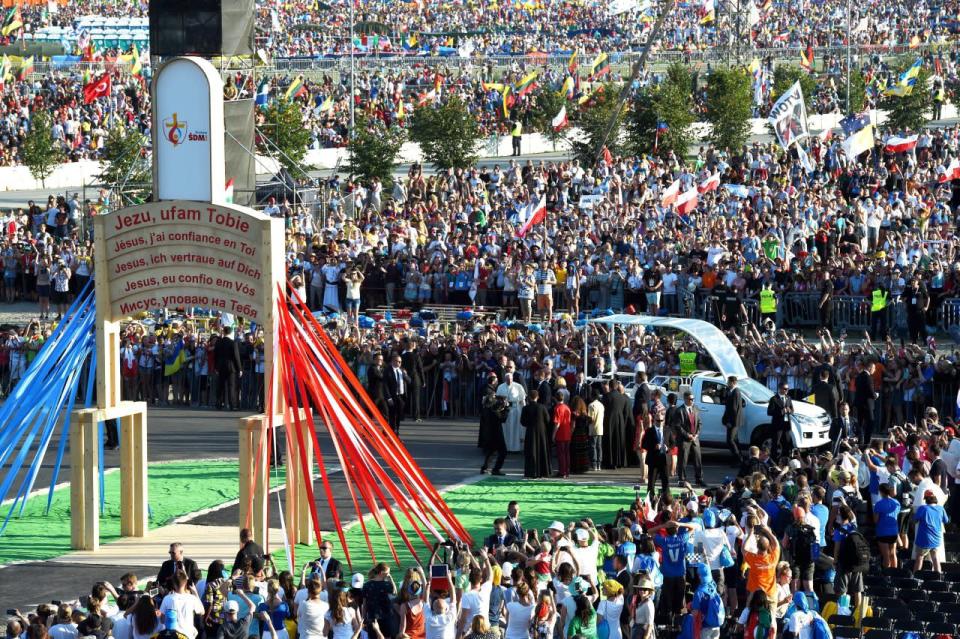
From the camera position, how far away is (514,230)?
38.3 m

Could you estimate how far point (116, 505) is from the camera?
2377cm

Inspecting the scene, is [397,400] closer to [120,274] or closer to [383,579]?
[120,274]

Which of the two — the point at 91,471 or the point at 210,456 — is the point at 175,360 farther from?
the point at 91,471

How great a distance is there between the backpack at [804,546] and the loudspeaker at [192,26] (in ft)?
75.1

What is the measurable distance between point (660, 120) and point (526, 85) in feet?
36.9

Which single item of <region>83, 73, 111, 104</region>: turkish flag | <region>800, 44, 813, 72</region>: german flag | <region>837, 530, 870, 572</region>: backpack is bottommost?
<region>837, 530, 870, 572</region>: backpack

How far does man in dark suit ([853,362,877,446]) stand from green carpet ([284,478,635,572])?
4.24 metres

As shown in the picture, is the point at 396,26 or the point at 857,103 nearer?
the point at 857,103

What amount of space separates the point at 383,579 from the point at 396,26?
74.6 meters

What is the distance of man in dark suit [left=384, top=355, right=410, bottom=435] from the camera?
94.6 feet

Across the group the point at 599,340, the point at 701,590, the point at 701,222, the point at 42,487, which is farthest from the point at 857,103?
the point at 701,590

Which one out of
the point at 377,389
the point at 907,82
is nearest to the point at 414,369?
the point at 377,389

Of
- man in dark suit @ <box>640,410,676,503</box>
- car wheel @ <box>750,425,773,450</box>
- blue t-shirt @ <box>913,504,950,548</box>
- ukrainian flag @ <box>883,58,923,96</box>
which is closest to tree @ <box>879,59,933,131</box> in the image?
ukrainian flag @ <box>883,58,923,96</box>

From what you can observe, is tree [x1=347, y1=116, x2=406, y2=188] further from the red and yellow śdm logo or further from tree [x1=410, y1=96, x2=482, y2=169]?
the red and yellow śdm logo
